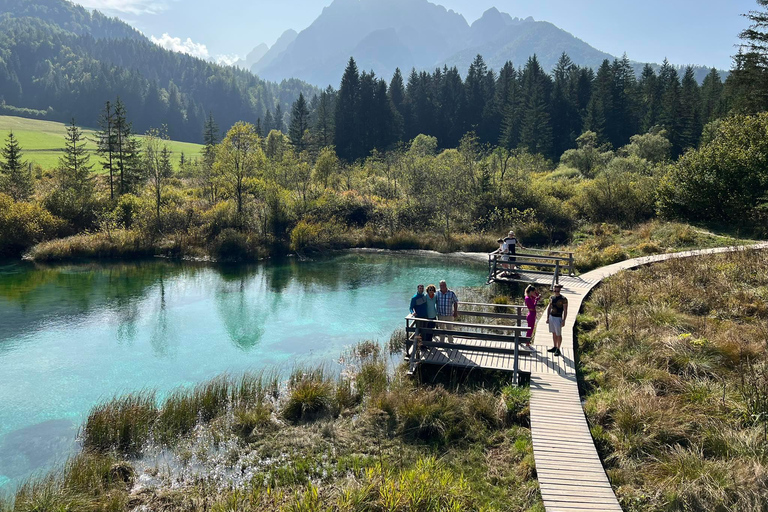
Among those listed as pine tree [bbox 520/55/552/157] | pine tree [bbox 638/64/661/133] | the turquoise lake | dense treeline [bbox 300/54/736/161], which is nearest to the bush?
the turquoise lake

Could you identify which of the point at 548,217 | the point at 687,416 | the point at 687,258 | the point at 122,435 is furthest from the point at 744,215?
the point at 122,435

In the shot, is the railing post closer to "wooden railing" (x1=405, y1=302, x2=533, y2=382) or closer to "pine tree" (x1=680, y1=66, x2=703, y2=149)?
"wooden railing" (x1=405, y1=302, x2=533, y2=382)

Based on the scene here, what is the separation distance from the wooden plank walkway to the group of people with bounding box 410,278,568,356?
0.70 m

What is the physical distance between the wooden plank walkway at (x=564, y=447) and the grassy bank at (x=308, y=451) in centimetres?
27

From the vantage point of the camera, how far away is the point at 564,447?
8.27 meters

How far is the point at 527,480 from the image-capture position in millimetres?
7785

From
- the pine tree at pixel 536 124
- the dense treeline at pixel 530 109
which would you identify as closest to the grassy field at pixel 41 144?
the dense treeline at pixel 530 109

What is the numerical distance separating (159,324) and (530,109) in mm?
67453

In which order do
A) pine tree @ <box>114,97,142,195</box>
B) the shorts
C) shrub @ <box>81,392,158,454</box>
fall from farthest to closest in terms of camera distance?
1. pine tree @ <box>114,97,142,195</box>
2. the shorts
3. shrub @ <box>81,392,158,454</box>

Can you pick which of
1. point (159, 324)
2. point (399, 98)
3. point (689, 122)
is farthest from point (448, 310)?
point (399, 98)

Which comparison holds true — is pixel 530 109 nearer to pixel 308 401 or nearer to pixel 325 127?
pixel 325 127

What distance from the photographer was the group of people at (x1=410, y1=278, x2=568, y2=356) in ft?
39.8

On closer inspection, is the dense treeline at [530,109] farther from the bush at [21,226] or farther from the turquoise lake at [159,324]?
the turquoise lake at [159,324]

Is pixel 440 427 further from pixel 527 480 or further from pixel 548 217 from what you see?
pixel 548 217
